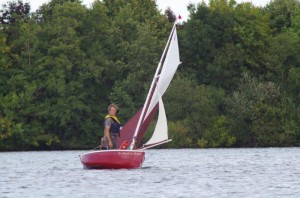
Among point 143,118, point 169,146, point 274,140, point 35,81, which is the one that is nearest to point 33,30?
point 35,81

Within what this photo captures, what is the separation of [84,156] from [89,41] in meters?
54.3

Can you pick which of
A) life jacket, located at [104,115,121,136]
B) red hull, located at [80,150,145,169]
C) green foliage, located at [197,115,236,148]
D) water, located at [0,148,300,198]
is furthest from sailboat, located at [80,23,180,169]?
green foliage, located at [197,115,236,148]

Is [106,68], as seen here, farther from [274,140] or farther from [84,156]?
[84,156]

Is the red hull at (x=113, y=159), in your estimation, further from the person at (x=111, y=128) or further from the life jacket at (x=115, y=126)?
the life jacket at (x=115, y=126)

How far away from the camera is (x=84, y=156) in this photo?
4912 centimetres

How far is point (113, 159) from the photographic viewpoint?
47969mm

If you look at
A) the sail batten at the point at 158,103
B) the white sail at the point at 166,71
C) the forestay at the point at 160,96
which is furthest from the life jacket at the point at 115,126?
the white sail at the point at 166,71

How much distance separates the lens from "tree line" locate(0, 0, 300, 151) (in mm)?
96500

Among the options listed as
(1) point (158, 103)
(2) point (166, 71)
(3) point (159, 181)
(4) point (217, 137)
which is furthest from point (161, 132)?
(4) point (217, 137)

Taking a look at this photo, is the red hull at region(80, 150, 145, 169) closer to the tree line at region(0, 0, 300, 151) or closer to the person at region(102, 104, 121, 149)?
the person at region(102, 104, 121, 149)

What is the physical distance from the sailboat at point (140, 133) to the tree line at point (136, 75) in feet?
145

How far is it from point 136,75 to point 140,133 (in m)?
50.8

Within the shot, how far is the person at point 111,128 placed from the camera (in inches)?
1875

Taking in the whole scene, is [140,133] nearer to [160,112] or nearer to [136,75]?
[160,112]
